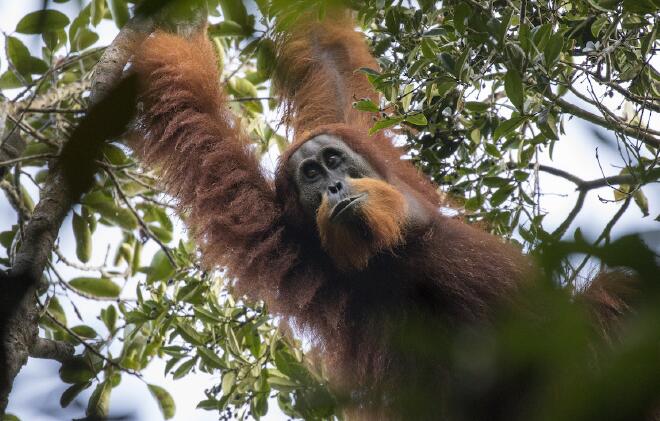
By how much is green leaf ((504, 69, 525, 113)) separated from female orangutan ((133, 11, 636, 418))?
3.23ft

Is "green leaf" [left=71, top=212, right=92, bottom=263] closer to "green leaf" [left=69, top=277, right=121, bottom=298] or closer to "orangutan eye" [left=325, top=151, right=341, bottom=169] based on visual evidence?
"green leaf" [left=69, top=277, right=121, bottom=298]

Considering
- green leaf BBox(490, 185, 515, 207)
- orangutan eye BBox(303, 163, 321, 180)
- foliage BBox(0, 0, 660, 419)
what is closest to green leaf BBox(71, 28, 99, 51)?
foliage BBox(0, 0, 660, 419)

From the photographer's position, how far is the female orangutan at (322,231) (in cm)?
427

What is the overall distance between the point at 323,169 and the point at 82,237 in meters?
2.11

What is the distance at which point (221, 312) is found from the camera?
555cm

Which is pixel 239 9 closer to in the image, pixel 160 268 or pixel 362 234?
pixel 362 234

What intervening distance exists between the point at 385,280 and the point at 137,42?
196 cm

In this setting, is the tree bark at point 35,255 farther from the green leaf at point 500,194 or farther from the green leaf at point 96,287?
the green leaf at point 500,194

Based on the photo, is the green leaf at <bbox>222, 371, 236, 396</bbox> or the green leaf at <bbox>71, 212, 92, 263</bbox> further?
the green leaf at <bbox>71, 212, 92, 263</bbox>

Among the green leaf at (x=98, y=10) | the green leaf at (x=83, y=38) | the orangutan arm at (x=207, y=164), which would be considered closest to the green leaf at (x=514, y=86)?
the orangutan arm at (x=207, y=164)

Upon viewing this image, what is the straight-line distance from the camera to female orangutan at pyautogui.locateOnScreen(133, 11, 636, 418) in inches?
168

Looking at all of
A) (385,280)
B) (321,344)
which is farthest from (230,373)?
(385,280)

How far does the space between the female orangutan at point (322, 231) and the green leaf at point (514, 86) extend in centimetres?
99

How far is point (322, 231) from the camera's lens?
173 inches
